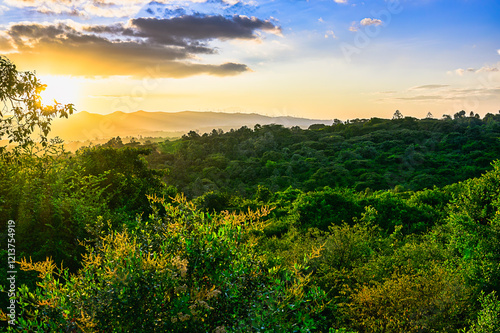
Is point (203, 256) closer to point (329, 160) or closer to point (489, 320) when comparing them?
point (489, 320)

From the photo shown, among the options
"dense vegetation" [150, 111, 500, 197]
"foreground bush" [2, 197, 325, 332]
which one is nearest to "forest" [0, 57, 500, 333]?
"foreground bush" [2, 197, 325, 332]

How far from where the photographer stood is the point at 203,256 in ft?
16.6

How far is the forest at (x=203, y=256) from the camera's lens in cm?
465

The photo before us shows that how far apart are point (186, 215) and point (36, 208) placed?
753 cm

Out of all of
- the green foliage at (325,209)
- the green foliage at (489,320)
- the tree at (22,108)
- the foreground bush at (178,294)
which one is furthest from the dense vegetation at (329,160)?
the foreground bush at (178,294)

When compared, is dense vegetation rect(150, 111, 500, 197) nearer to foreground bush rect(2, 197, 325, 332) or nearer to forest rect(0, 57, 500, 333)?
forest rect(0, 57, 500, 333)

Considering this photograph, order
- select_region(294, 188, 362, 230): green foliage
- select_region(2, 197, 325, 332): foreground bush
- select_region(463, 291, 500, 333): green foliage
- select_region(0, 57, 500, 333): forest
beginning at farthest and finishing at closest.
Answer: select_region(294, 188, 362, 230): green foliage, select_region(463, 291, 500, 333): green foliage, select_region(0, 57, 500, 333): forest, select_region(2, 197, 325, 332): foreground bush

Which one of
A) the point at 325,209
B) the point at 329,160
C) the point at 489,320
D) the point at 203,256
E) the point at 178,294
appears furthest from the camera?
the point at 329,160

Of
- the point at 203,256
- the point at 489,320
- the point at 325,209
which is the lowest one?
the point at 325,209

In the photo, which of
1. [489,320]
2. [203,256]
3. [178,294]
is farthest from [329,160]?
[178,294]

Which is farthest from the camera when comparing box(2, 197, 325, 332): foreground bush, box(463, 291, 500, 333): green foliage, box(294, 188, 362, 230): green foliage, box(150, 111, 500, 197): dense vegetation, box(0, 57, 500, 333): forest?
box(150, 111, 500, 197): dense vegetation

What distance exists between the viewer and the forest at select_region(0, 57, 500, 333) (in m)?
4.65

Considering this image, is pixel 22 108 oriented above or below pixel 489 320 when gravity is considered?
above

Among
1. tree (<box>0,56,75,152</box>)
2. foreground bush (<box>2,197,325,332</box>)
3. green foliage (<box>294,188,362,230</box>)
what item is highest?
tree (<box>0,56,75,152</box>)
